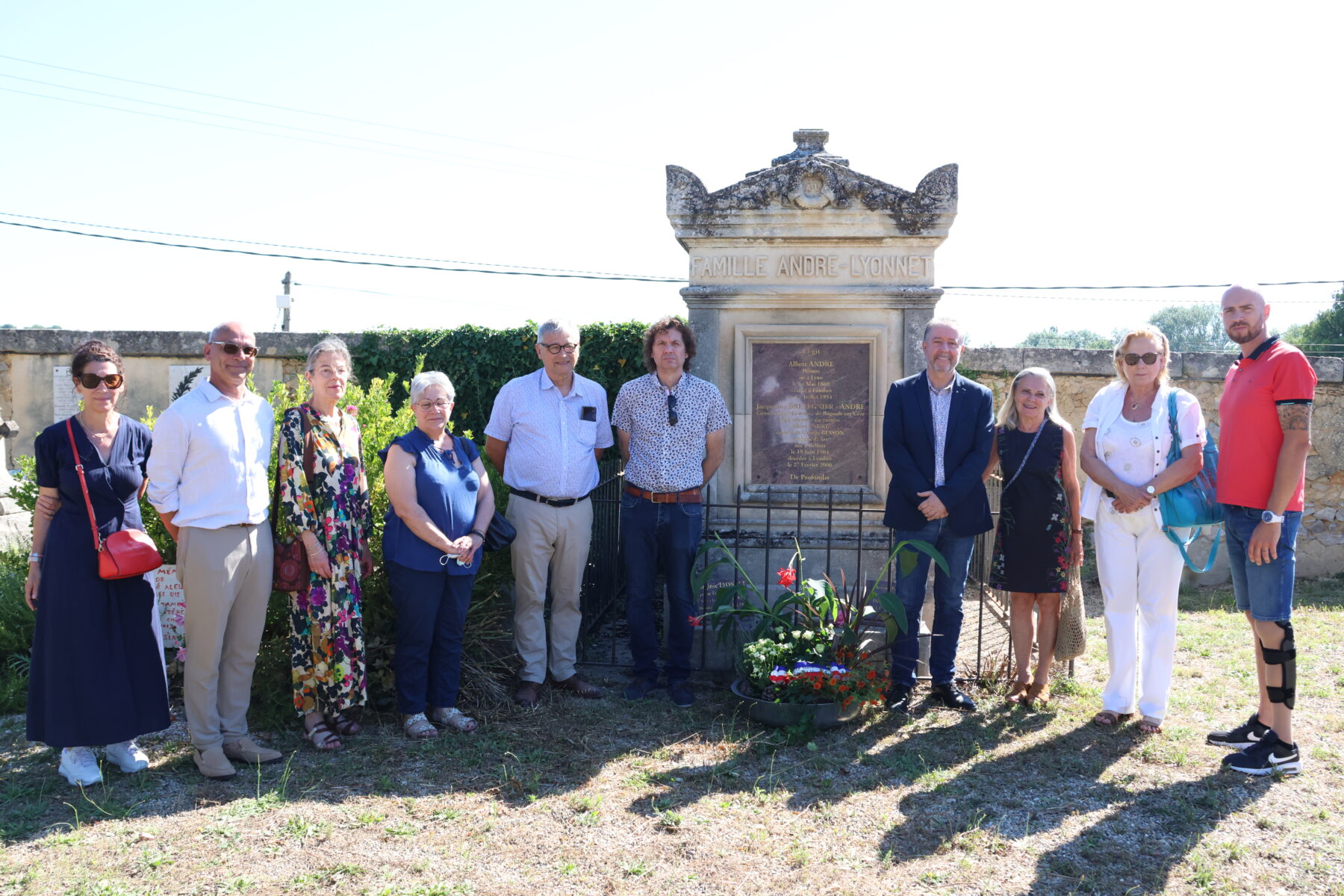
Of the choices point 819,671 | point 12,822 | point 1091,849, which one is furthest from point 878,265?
point 12,822

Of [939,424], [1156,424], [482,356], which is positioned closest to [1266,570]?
[1156,424]

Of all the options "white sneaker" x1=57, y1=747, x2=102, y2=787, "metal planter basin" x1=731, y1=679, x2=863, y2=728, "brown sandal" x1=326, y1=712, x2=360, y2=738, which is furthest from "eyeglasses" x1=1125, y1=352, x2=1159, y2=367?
"white sneaker" x1=57, y1=747, x2=102, y2=787

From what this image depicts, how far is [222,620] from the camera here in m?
3.50

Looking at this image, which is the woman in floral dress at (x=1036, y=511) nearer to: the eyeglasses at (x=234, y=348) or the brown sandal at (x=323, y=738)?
the brown sandal at (x=323, y=738)

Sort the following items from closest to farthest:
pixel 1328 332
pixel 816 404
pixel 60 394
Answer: pixel 816 404 < pixel 60 394 < pixel 1328 332

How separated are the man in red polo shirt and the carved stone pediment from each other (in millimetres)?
1712

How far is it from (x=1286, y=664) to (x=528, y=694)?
10.4ft

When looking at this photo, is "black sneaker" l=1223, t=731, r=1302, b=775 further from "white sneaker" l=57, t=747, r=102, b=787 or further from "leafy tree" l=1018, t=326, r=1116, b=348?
"leafy tree" l=1018, t=326, r=1116, b=348

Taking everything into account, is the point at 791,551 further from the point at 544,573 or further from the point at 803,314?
the point at 544,573

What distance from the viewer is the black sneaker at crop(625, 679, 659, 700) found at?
177 inches

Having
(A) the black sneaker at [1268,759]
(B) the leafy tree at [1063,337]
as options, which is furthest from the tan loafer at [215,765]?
(B) the leafy tree at [1063,337]

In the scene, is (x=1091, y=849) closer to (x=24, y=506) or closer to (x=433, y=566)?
(x=433, y=566)

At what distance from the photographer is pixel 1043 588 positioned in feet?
13.9

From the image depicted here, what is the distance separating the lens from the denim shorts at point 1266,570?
366cm
